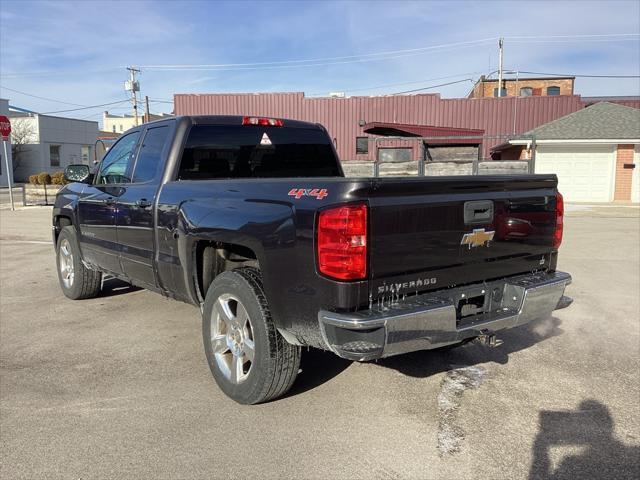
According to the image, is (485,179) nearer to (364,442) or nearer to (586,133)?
(364,442)

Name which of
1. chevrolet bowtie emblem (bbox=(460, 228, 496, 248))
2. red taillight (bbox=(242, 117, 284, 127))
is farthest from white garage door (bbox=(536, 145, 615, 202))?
chevrolet bowtie emblem (bbox=(460, 228, 496, 248))

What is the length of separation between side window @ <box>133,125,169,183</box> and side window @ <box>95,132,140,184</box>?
230 mm

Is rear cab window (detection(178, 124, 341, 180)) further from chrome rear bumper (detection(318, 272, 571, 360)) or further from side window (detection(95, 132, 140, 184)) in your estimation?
chrome rear bumper (detection(318, 272, 571, 360))

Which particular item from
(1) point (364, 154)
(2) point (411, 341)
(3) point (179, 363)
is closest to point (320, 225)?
(2) point (411, 341)

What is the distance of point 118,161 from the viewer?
5359mm

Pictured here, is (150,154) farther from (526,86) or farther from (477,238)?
(526,86)

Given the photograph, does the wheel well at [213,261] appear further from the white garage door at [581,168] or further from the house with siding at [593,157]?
the white garage door at [581,168]

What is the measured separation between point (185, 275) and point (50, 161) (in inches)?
2111

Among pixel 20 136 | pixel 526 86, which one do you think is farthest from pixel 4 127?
pixel 526 86

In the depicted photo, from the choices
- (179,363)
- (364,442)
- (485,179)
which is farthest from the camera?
(179,363)

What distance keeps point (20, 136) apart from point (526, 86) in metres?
44.6

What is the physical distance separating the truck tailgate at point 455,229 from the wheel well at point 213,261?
3.82ft

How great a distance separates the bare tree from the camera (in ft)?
161

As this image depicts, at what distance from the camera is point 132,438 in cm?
315
